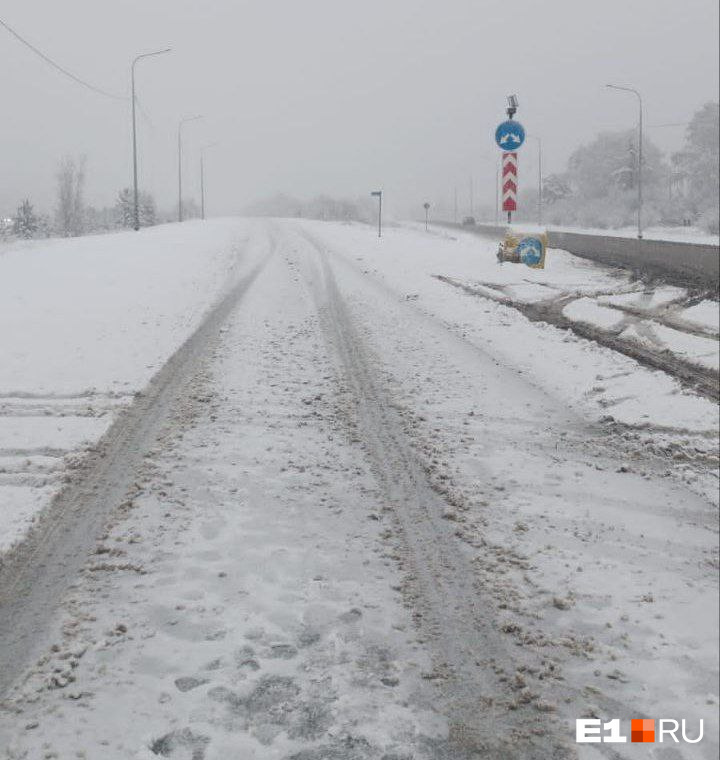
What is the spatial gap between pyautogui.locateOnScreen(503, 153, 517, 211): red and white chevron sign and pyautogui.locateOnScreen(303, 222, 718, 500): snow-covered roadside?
5.98 ft

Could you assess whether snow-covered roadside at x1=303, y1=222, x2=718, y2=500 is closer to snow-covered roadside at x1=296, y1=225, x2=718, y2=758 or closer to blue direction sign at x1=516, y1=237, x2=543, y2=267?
snow-covered roadside at x1=296, y1=225, x2=718, y2=758

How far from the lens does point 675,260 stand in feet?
71.7

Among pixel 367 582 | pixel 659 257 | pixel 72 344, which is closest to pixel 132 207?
pixel 659 257

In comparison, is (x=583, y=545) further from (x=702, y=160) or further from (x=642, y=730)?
(x=702, y=160)

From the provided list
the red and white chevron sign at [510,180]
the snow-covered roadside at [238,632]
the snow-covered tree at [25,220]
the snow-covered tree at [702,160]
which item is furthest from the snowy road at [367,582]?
the snow-covered tree at [25,220]

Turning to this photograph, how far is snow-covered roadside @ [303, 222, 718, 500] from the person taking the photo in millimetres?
6168

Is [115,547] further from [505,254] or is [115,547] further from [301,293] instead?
[505,254]

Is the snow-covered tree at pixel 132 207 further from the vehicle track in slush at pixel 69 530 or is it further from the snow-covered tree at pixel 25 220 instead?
the vehicle track in slush at pixel 69 530

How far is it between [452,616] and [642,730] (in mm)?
999

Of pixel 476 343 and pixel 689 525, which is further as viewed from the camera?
pixel 476 343

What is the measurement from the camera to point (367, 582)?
3.68 m

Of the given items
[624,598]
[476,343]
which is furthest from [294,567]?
[476,343]

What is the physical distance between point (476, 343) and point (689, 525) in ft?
19.4

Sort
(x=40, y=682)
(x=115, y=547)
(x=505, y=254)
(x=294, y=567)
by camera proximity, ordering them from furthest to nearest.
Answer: (x=505, y=254) < (x=115, y=547) < (x=294, y=567) < (x=40, y=682)
